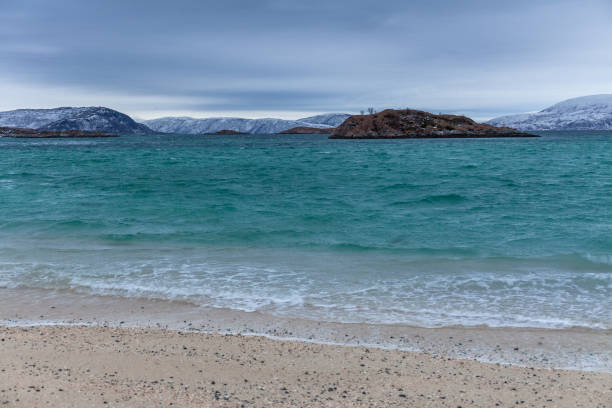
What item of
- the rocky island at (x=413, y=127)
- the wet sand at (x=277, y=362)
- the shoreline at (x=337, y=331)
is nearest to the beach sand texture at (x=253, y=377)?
the wet sand at (x=277, y=362)

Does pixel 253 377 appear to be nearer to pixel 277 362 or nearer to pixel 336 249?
pixel 277 362

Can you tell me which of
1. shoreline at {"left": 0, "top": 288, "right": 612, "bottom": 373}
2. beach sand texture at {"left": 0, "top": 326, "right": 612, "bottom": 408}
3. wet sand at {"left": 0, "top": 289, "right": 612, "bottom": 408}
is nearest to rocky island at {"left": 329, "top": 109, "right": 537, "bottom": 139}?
shoreline at {"left": 0, "top": 288, "right": 612, "bottom": 373}

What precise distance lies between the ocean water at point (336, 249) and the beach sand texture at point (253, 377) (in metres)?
1.72

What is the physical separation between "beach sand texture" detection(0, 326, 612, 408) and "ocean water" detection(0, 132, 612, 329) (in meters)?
1.72

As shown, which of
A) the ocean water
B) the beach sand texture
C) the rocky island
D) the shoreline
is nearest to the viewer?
the beach sand texture

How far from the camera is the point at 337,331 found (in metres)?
6.99

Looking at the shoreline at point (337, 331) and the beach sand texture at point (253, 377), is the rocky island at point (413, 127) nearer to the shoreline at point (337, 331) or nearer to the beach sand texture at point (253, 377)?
the shoreline at point (337, 331)

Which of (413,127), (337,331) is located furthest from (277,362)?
(413,127)

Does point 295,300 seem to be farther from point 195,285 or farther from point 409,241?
point 409,241

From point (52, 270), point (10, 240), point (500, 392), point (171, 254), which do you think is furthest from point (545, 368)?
point (10, 240)

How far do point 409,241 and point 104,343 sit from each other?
31.7ft

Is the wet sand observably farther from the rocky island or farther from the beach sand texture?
the rocky island

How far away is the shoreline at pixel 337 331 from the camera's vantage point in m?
6.14

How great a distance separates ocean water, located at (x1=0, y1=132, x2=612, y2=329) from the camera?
8414 millimetres
